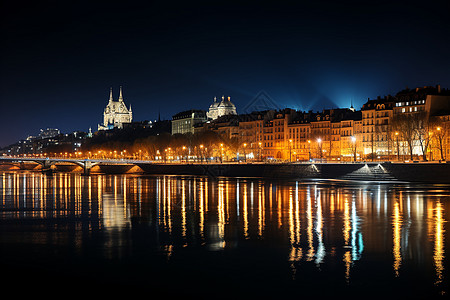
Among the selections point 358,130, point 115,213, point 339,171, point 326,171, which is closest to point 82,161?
point 358,130

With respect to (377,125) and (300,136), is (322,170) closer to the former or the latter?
(377,125)

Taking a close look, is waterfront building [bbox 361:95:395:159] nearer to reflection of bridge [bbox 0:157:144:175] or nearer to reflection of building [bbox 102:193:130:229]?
reflection of bridge [bbox 0:157:144:175]

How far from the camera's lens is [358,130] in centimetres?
11312

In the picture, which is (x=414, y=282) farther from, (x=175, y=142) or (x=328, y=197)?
(x=175, y=142)

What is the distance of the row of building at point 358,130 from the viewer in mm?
87312

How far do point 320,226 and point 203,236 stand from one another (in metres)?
6.65

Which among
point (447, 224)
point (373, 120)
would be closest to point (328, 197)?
point (447, 224)

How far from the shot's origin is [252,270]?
61.1 ft

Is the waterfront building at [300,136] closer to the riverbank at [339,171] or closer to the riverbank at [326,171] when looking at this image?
the riverbank at [326,171]

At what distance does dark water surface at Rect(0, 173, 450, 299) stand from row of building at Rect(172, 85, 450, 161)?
159 ft

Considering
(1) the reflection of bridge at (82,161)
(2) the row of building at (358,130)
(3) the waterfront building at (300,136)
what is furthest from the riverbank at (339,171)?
(3) the waterfront building at (300,136)

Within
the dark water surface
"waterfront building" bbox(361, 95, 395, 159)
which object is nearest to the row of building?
"waterfront building" bbox(361, 95, 395, 159)

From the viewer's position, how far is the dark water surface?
54.5ft

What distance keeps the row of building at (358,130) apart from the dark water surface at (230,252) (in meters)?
48.3
